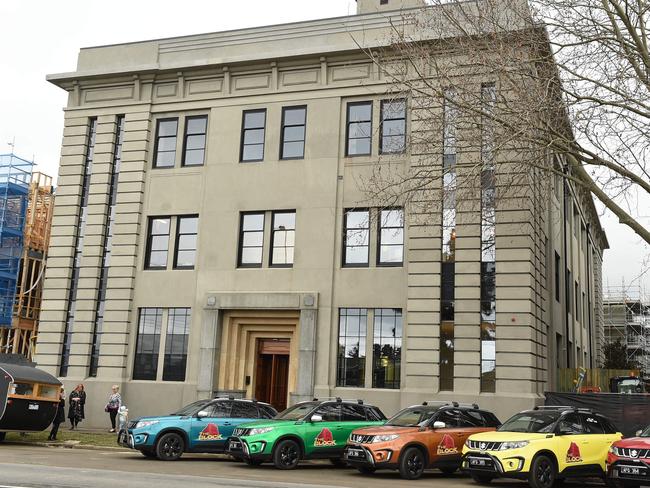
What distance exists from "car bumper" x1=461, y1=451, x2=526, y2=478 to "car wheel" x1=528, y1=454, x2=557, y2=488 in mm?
184

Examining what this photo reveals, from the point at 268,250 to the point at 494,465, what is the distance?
13.6 meters

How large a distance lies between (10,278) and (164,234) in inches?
800

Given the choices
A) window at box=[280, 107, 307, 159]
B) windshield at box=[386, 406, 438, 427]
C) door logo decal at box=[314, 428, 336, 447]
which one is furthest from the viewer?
window at box=[280, 107, 307, 159]

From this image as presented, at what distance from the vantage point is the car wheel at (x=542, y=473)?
14.2m

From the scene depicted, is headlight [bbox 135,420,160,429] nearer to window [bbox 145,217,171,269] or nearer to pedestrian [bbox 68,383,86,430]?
pedestrian [bbox 68,383,86,430]

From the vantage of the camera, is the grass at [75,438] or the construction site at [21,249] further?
the construction site at [21,249]

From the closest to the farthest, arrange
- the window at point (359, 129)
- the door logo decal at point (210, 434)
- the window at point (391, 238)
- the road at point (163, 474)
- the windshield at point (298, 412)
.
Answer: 1. the road at point (163, 474)
2. the windshield at point (298, 412)
3. the door logo decal at point (210, 434)
4. the window at point (391, 238)
5. the window at point (359, 129)

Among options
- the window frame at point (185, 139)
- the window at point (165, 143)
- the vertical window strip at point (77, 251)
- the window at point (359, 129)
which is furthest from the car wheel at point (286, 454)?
the window at point (165, 143)

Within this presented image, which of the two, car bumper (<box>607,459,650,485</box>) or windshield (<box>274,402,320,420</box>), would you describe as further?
windshield (<box>274,402,320,420</box>)

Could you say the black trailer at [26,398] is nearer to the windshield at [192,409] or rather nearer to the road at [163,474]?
the road at [163,474]

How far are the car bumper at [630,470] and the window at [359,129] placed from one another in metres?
14.4

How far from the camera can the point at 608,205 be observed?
19078mm

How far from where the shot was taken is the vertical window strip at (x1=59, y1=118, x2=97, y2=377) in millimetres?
28156

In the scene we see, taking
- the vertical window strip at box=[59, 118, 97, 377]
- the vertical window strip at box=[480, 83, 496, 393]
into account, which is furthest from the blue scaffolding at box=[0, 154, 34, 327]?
the vertical window strip at box=[480, 83, 496, 393]
